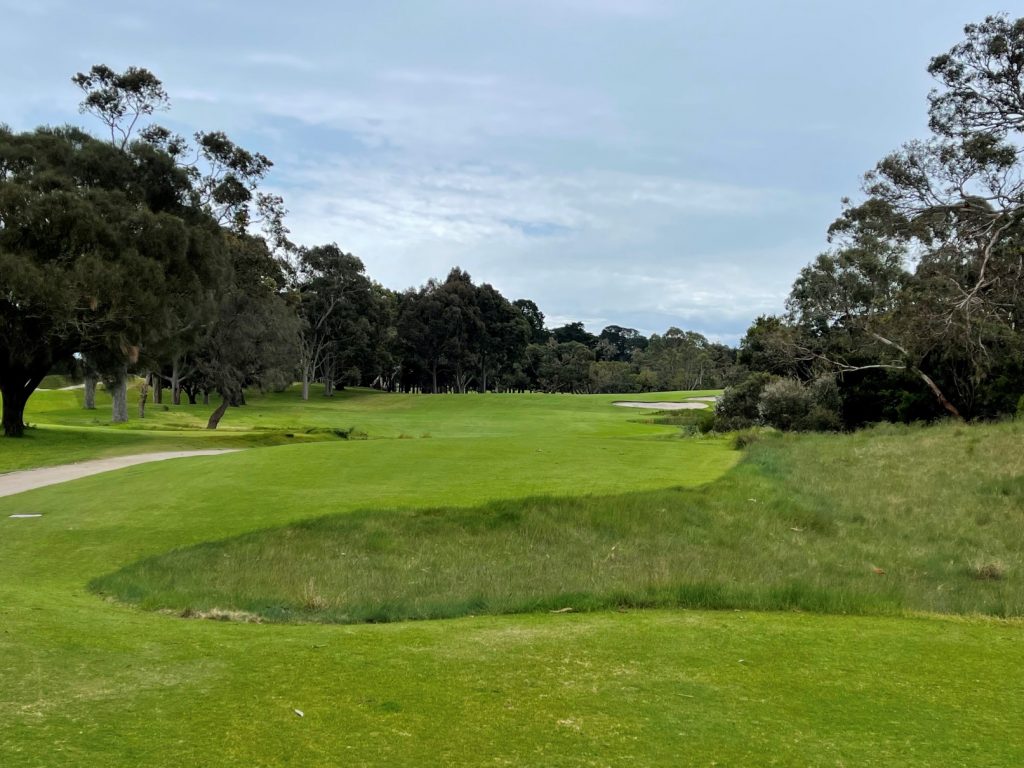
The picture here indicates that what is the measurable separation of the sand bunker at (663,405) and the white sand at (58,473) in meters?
45.2

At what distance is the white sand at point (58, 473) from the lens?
18984 mm

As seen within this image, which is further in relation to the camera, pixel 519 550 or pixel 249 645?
pixel 519 550

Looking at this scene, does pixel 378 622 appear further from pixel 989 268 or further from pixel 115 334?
pixel 115 334

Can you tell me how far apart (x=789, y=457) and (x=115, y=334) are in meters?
23.6

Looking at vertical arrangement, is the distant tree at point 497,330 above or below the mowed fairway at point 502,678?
above

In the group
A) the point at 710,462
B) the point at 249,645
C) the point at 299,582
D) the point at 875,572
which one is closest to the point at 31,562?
the point at 299,582

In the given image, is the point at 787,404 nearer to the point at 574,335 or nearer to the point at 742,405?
the point at 742,405

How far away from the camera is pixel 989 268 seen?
2103cm

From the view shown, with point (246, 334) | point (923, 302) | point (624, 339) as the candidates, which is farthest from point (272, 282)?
point (624, 339)

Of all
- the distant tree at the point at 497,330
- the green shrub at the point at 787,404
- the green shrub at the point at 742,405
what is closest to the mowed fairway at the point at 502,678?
the green shrub at the point at 787,404

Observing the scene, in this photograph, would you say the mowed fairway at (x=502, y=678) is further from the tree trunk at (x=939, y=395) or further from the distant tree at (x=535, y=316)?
the distant tree at (x=535, y=316)

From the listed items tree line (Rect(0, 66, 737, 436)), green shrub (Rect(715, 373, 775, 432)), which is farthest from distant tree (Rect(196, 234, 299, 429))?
green shrub (Rect(715, 373, 775, 432))

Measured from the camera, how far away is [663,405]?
6712 centimetres

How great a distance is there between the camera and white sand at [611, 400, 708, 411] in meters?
63.6
